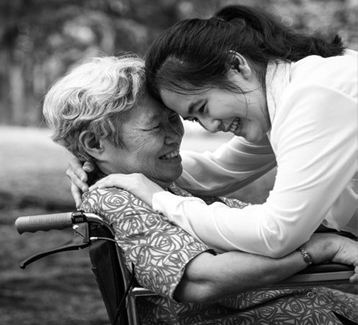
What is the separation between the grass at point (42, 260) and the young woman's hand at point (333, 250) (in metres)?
3.37

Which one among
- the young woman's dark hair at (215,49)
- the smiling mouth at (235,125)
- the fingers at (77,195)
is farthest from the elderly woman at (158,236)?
the smiling mouth at (235,125)

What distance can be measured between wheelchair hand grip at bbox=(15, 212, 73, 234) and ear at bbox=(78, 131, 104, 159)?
409 mm

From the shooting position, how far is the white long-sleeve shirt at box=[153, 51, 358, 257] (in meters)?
2.20

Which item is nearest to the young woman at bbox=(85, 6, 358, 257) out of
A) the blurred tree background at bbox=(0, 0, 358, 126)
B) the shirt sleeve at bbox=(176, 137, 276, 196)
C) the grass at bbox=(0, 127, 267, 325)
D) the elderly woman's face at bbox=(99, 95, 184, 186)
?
the elderly woman's face at bbox=(99, 95, 184, 186)

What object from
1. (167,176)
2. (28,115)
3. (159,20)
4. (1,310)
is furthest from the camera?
(28,115)

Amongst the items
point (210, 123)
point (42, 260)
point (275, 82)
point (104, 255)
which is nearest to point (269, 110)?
point (275, 82)

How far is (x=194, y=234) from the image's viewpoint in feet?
7.96

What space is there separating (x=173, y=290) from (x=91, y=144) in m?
0.70

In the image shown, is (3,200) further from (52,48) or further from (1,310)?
(52,48)

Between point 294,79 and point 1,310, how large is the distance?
4.04 metres

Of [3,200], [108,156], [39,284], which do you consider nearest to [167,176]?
[108,156]

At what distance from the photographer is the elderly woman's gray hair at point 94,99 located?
275 cm

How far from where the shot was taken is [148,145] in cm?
281

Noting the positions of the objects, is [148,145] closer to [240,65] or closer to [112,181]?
[112,181]
